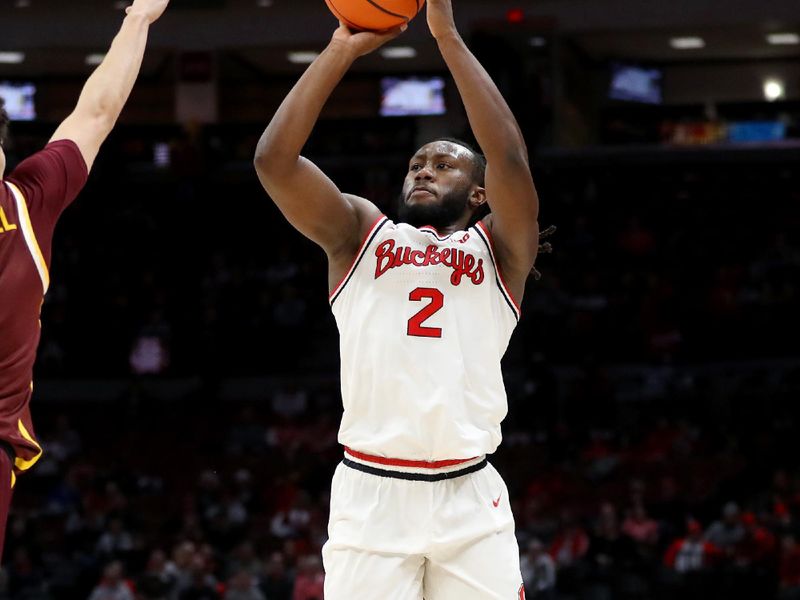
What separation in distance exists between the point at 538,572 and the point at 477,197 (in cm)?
731

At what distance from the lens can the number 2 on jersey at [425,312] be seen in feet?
15.3

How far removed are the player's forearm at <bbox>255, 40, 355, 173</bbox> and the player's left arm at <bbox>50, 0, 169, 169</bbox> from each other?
0.57 metres

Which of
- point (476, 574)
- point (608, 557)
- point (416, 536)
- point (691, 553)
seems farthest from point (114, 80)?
point (691, 553)

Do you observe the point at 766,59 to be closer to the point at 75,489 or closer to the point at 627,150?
the point at 627,150

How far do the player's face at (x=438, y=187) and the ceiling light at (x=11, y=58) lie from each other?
18.2m

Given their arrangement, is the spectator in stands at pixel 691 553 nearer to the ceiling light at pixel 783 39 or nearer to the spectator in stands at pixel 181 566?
the spectator in stands at pixel 181 566

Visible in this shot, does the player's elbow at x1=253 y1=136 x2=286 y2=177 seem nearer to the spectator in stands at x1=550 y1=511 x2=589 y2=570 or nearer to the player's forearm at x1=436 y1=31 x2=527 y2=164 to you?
the player's forearm at x1=436 y1=31 x2=527 y2=164

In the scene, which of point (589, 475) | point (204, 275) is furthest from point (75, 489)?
point (589, 475)

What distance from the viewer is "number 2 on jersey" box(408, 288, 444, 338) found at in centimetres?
465

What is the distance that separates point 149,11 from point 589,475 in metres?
11.2

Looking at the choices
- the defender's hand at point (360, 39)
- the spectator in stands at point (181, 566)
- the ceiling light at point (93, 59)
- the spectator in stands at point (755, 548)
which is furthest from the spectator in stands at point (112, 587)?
the ceiling light at point (93, 59)

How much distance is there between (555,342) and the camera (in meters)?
17.5

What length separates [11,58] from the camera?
2212 cm

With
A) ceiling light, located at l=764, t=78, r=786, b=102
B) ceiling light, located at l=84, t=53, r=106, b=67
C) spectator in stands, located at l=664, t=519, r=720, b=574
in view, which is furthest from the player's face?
ceiling light, located at l=764, t=78, r=786, b=102
